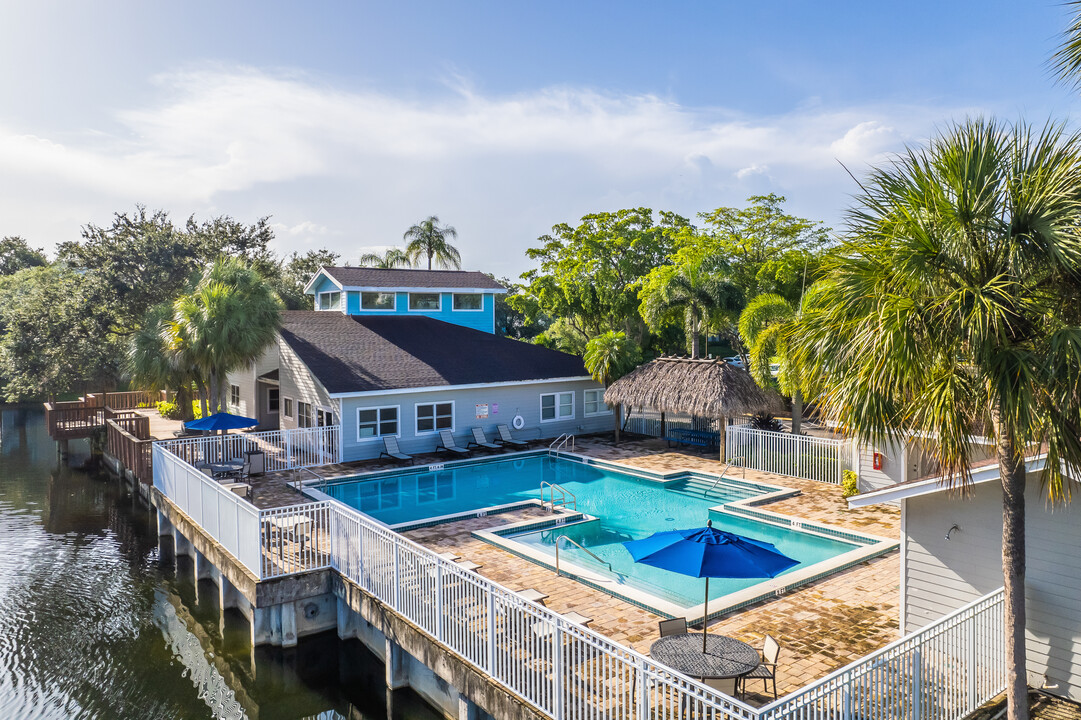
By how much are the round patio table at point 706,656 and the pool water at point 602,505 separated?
3.33m

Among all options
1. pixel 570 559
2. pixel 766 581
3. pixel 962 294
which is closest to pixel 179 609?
pixel 570 559

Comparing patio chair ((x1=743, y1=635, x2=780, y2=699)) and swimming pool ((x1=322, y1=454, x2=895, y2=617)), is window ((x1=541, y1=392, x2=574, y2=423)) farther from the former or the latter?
patio chair ((x1=743, y1=635, x2=780, y2=699))

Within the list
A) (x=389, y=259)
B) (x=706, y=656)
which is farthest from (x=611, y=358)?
(x=389, y=259)

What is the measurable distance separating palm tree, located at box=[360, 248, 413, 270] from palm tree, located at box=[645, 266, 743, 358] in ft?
92.5

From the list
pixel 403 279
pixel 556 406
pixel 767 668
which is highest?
pixel 403 279

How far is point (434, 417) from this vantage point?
80.0 feet

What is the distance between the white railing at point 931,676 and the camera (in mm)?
6070

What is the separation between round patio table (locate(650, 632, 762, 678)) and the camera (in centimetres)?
730

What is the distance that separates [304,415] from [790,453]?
16165 mm

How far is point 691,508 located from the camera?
17.9 meters

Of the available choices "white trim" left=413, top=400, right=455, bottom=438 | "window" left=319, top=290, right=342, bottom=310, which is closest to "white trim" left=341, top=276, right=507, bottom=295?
"window" left=319, top=290, right=342, bottom=310

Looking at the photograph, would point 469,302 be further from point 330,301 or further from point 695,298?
point 695,298

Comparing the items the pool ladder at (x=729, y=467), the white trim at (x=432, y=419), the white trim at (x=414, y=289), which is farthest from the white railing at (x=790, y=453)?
the white trim at (x=414, y=289)

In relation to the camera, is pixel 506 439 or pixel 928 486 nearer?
pixel 928 486
